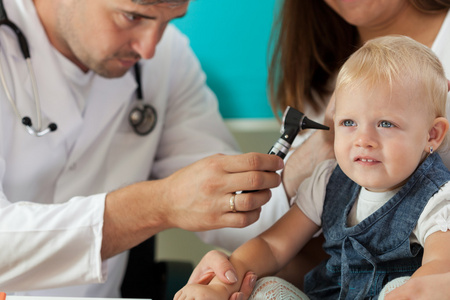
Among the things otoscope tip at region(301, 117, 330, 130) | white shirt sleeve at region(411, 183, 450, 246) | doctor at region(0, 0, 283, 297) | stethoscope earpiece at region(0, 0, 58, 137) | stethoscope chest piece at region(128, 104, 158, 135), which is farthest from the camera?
stethoscope chest piece at region(128, 104, 158, 135)

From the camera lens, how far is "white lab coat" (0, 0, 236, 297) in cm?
116

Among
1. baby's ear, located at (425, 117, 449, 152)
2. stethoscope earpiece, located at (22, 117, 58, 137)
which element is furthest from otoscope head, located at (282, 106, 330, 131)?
stethoscope earpiece, located at (22, 117, 58, 137)

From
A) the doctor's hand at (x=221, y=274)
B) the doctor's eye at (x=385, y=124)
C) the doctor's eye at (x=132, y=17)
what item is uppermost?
the doctor's eye at (x=132, y=17)

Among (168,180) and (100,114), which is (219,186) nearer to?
(168,180)

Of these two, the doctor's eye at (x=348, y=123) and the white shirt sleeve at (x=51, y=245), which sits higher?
the doctor's eye at (x=348, y=123)

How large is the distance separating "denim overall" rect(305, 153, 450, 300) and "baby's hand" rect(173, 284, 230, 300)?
225 millimetres

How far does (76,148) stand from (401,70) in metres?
0.94

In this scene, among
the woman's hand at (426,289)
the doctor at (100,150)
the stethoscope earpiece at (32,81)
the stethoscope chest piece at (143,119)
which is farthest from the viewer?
the stethoscope chest piece at (143,119)

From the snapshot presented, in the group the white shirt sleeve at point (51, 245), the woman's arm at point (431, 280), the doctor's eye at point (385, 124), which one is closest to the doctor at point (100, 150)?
the white shirt sleeve at point (51, 245)

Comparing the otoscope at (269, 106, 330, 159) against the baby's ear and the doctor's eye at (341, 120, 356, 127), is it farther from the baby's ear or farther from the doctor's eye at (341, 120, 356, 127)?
the baby's ear

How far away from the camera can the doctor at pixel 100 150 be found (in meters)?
1.13

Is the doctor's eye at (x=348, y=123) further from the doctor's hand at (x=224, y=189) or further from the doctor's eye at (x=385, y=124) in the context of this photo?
the doctor's hand at (x=224, y=189)

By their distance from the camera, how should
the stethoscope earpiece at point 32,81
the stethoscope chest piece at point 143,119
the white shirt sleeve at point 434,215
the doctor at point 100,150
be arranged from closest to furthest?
the white shirt sleeve at point 434,215, the doctor at point 100,150, the stethoscope earpiece at point 32,81, the stethoscope chest piece at point 143,119

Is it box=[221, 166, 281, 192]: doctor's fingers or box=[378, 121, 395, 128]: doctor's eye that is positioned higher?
box=[378, 121, 395, 128]: doctor's eye
